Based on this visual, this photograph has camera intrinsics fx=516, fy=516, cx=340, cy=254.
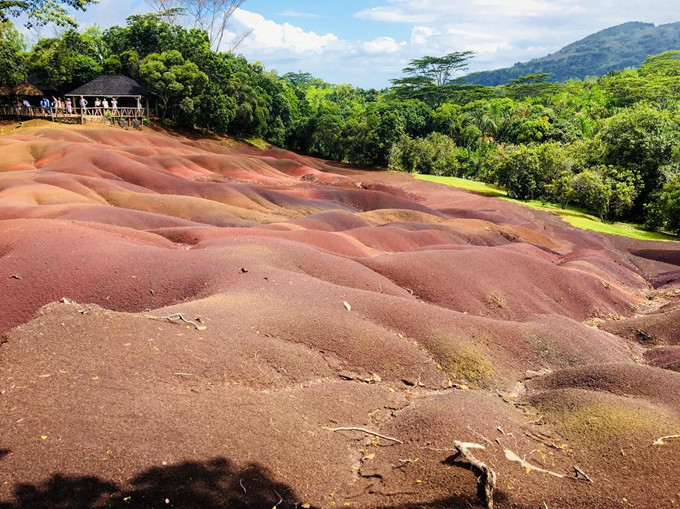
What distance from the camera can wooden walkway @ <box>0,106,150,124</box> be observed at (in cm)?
5262

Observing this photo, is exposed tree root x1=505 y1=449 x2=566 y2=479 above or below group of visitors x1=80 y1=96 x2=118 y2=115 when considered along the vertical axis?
below

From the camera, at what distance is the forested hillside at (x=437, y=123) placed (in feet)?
150

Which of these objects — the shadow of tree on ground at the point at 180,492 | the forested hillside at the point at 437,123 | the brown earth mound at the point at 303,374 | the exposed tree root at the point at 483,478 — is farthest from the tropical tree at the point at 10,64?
the exposed tree root at the point at 483,478

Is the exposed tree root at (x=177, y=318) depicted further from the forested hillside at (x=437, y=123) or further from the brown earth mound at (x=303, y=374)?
the forested hillside at (x=437, y=123)

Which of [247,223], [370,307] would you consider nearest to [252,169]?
[247,223]

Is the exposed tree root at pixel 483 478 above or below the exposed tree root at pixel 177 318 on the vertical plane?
below

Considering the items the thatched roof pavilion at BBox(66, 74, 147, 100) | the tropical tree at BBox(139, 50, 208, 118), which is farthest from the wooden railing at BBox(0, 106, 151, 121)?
the tropical tree at BBox(139, 50, 208, 118)

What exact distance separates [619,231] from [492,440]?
1599 inches

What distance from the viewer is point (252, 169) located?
171ft

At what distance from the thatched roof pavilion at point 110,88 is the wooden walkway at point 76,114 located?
1.96 m

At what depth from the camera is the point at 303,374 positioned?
35.1 ft

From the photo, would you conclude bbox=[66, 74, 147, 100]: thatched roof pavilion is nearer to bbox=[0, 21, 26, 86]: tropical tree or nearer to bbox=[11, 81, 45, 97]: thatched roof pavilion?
bbox=[11, 81, 45, 97]: thatched roof pavilion

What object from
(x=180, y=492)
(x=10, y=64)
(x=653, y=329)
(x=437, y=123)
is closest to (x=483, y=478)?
(x=180, y=492)

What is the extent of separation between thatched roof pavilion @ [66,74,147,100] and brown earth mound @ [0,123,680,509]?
37948mm
